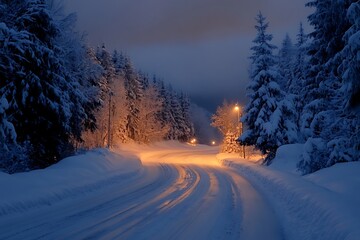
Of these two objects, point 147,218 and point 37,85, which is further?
point 37,85

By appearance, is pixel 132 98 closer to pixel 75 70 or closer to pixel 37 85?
pixel 75 70

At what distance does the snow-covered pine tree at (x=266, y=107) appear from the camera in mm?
26109


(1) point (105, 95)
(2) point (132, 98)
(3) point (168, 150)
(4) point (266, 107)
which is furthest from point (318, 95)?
(2) point (132, 98)

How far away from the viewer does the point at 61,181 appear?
12.4 meters

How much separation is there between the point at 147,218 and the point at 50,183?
5.01m

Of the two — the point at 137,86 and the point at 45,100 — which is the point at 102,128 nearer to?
the point at 137,86

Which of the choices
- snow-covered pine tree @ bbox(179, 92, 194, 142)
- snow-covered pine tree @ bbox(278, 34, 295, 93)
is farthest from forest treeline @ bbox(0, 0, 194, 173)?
snow-covered pine tree @ bbox(179, 92, 194, 142)

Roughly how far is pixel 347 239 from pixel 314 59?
53.5ft

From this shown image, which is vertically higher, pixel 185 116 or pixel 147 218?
pixel 185 116

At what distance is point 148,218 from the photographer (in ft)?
27.6

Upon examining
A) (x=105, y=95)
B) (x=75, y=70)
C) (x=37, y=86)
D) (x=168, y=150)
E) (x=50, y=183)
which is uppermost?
(x=105, y=95)

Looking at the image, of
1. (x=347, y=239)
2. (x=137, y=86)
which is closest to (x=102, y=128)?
A: (x=137, y=86)

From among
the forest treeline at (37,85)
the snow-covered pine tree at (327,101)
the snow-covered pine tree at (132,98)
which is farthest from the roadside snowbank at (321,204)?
the snow-covered pine tree at (132,98)

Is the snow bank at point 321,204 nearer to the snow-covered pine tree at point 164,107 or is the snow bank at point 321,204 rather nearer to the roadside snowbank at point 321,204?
the roadside snowbank at point 321,204
